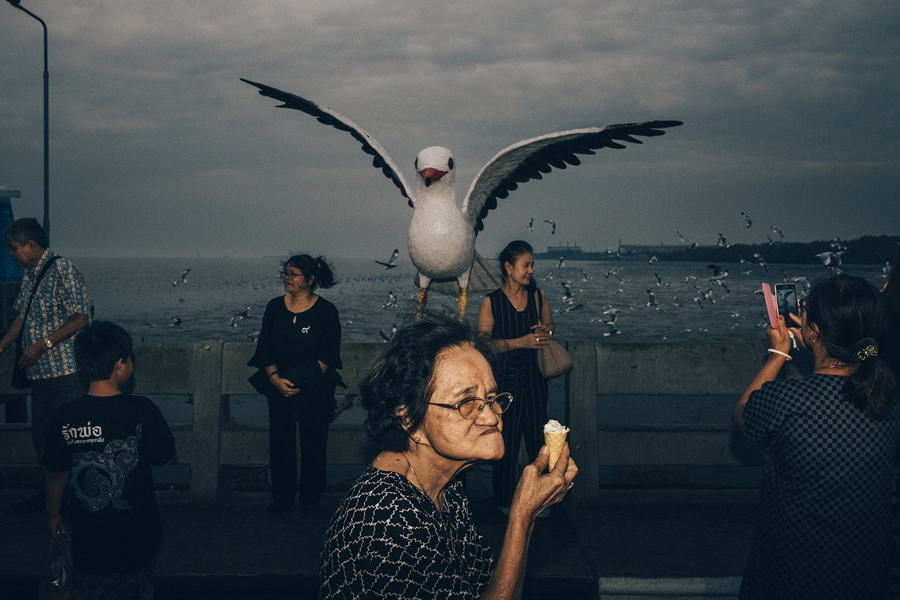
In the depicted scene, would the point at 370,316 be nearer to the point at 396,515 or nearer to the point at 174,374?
the point at 174,374

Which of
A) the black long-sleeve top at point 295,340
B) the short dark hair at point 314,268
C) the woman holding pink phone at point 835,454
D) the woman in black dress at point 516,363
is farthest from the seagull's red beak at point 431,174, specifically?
the woman holding pink phone at point 835,454

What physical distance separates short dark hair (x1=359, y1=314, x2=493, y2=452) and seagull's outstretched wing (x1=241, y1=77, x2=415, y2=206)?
11.7 ft

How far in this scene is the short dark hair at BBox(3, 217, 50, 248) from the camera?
4449 millimetres

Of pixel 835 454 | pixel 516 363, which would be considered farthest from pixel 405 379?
pixel 516 363

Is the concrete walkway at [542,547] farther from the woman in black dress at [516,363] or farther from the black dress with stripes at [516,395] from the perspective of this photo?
the woman in black dress at [516,363]

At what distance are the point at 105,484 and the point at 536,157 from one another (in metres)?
3.91

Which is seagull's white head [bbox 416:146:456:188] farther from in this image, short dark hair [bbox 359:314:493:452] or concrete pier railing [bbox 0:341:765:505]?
short dark hair [bbox 359:314:493:452]

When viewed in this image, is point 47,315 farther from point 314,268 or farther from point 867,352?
point 867,352

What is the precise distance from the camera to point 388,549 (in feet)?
5.31

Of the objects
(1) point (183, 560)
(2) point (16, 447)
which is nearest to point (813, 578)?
(1) point (183, 560)

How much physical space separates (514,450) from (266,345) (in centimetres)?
183

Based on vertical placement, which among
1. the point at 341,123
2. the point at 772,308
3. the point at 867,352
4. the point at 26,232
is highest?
the point at 341,123

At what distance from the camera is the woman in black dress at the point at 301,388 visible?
4.68 meters

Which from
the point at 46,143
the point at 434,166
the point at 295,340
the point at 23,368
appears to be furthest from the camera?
the point at 46,143
